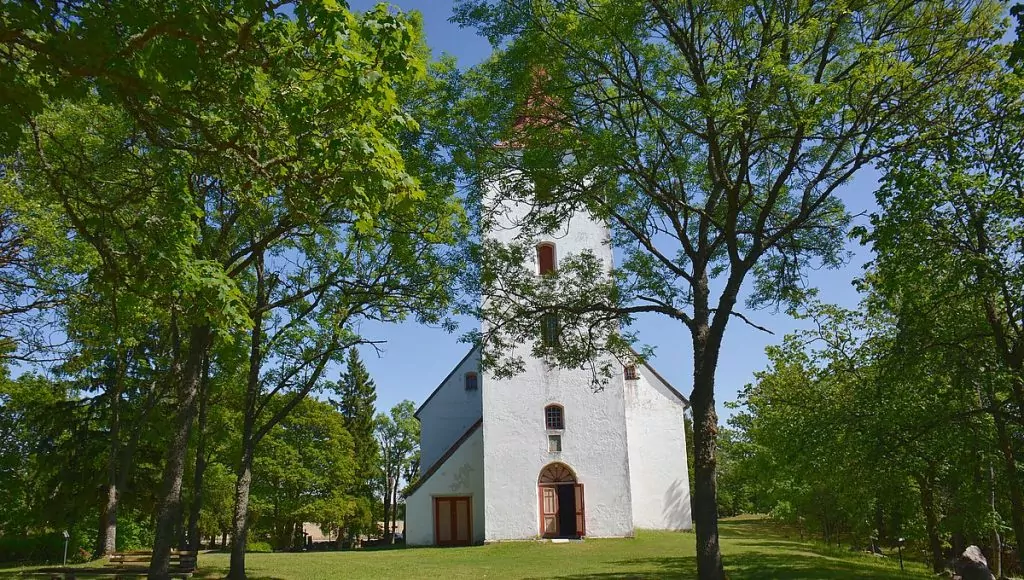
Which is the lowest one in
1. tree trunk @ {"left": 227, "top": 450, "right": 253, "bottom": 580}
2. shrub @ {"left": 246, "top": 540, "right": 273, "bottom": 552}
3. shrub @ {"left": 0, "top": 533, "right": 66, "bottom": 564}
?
shrub @ {"left": 246, "top": 540, "right": 273, "bottom": 552}

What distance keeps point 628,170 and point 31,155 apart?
10945mm

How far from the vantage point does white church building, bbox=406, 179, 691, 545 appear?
29.4 m

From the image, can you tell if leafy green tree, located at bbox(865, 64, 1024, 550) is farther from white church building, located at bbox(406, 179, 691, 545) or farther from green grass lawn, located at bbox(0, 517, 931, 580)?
white church building, located at bbox(406, 179, 691, 545)

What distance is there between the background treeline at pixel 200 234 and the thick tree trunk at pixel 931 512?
50.7 feet

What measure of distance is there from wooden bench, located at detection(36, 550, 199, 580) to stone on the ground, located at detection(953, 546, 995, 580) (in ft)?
62.0

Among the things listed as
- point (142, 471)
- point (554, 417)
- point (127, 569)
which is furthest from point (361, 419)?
point (127, 569)

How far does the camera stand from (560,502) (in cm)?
3008

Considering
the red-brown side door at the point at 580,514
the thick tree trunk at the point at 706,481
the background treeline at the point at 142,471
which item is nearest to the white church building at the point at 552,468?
the red-brown side door at the point at 580,514

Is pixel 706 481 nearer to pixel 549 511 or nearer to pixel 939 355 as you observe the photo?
pixel 939 355

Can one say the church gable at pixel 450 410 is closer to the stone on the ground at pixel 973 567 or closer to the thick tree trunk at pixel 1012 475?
the stone on the ground at pixel 973 567

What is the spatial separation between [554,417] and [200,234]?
823 inches

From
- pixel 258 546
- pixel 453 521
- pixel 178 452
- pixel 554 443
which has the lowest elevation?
pixel 258 546

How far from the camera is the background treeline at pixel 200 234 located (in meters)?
5.85

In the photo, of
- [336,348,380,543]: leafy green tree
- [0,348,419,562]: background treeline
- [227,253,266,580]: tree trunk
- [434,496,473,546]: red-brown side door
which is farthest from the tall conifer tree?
[227,253,266,580]: tree trunk
